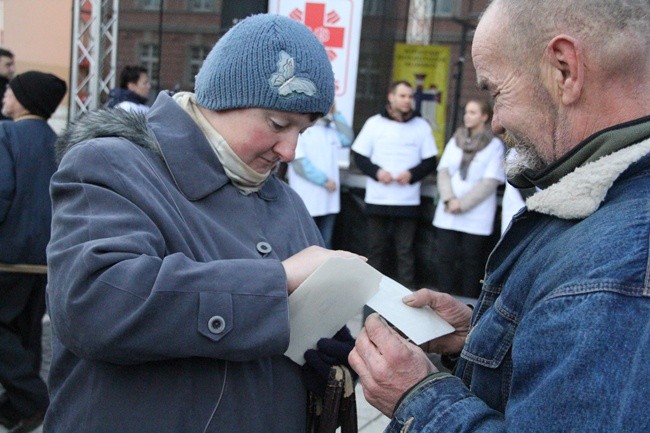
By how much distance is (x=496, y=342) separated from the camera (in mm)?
1414

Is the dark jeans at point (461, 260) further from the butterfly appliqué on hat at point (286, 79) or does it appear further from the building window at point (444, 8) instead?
the butterfly appliqué on hat at point (286, 79)

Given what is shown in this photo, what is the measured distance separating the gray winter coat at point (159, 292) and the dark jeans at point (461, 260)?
4.75m

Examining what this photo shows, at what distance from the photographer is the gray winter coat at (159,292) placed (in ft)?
4.91

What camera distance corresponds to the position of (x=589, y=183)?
1271mm

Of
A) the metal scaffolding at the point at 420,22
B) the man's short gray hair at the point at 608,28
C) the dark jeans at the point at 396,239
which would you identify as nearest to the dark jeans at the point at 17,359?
the dark jeans at the point at 396,239

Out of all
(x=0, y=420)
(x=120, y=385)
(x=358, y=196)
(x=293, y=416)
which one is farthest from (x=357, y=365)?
(x=358, y=196)

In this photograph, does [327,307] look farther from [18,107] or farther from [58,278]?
[18,107]

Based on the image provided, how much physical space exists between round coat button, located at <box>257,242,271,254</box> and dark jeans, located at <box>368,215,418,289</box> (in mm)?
5126

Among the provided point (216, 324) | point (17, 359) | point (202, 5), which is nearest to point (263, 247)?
point (216, 324)

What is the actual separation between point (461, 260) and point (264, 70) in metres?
5.00

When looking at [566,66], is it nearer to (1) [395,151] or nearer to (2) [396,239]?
(1) [395,151]

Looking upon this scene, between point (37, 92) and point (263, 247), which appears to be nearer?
point (263, 247)

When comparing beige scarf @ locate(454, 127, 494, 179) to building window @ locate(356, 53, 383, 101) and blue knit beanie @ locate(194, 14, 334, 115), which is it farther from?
blue knit beanie @ locate(194, 14, 334, 115)

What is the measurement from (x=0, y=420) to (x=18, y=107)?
1.65 meters
